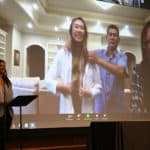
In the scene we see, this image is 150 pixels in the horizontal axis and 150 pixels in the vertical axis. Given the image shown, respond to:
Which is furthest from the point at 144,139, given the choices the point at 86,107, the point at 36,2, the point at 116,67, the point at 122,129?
the point at 36,2

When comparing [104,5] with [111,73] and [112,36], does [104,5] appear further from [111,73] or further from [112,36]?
[111,73]

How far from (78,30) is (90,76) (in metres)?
0.68

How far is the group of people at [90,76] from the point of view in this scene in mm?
4543

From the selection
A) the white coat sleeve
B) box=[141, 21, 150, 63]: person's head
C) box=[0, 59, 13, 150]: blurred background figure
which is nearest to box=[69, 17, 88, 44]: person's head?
the white coat sleeve

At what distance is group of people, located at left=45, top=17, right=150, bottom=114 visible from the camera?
179 inches

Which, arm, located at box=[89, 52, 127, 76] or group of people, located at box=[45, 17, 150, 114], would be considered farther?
arm, located at box=[89, 52, 127, 76]

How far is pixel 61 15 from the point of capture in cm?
457

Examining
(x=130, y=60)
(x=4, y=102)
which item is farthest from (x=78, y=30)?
(x=4, y=102)

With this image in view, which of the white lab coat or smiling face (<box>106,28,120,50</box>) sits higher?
smiling face (<box>106,28,120,50</box>)

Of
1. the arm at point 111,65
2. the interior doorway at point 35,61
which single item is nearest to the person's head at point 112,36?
the arm at point 111,65

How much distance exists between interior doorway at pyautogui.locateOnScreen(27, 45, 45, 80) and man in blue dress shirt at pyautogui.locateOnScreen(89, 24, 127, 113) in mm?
767

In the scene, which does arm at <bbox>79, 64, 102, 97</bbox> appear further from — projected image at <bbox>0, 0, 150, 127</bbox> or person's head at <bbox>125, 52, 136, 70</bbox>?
person's head at <bbox>125, 52, 136, 70</bbox>

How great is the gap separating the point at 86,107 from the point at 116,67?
777mm

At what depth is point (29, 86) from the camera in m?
4.24
